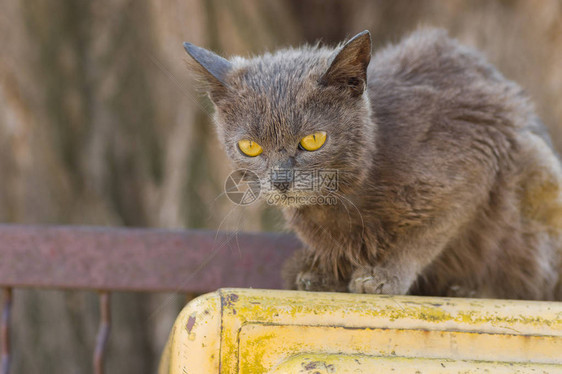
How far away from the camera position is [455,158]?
1.62 metres

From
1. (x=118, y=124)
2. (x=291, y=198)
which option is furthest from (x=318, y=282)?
(x=118, y=124)

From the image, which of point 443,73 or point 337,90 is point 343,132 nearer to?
point 337,90

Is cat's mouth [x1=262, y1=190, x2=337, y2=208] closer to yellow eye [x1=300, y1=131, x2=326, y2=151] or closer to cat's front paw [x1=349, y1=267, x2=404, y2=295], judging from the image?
yellow eye [x1=300, y1=131, x2=326, y2=151]

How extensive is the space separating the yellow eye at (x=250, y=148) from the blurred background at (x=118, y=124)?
165cm

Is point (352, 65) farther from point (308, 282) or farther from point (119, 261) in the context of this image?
point (119, 261)

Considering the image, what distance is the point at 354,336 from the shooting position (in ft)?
3.76

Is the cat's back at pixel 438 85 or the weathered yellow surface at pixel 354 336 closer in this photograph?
the weathered yellow surface at pixel 354 336

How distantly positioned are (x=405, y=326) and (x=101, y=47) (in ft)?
9.74

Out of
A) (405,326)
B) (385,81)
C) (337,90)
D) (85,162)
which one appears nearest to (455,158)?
(385,81)

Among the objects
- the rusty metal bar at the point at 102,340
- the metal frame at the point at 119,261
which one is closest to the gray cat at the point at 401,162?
the metal frame at the point at 119,261

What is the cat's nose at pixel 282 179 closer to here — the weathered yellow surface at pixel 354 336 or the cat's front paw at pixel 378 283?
the weathered yellow surface at pixel 354 336

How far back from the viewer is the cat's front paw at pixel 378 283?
5.09 ft

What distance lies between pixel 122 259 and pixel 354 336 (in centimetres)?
96

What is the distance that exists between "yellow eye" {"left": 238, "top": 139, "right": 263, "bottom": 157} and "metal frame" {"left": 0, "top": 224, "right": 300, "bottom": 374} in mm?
432
